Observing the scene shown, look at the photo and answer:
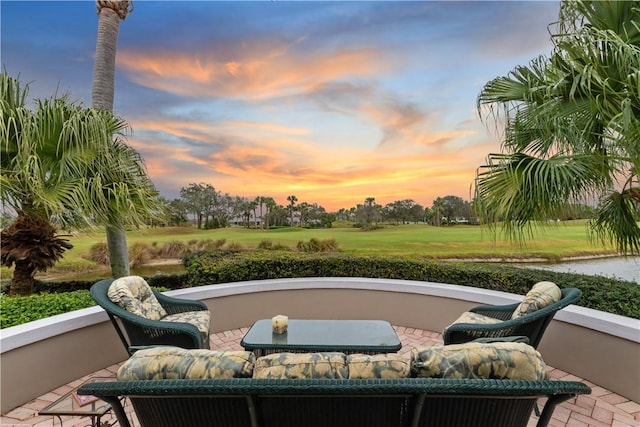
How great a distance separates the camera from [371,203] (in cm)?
798

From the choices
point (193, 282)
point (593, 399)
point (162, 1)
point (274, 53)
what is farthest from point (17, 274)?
point (593, 399)

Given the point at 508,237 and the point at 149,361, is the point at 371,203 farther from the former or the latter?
the point at 149,361

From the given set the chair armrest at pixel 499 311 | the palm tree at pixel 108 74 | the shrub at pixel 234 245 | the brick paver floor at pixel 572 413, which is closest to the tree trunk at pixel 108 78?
the palm tree at pixel 108 74

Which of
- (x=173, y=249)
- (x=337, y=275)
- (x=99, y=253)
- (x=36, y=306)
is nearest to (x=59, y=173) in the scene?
(x=36, y=306)

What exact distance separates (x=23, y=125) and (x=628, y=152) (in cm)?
553

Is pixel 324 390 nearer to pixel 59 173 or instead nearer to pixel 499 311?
pixel 499 311

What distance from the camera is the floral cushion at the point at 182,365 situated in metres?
1.36

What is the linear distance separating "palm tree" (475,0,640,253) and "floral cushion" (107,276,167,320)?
Answer: 3530 millimetres

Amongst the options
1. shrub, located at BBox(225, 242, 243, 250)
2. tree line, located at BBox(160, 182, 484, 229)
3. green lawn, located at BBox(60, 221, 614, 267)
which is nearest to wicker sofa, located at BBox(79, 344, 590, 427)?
green lawn, located at BBox(60, 221, 614, 267)

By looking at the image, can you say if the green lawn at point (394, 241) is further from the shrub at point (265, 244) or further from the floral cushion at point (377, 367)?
the floral cushion at point (377, 367)

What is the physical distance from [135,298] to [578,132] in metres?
4.61

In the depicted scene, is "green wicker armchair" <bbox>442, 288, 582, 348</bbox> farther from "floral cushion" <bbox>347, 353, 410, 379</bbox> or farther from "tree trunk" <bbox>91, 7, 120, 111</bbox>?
"tree trunk" <bbox>91, 7, 120, 111</bbox>

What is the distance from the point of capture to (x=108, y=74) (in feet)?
15.5

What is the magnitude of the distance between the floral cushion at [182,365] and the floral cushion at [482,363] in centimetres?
77
